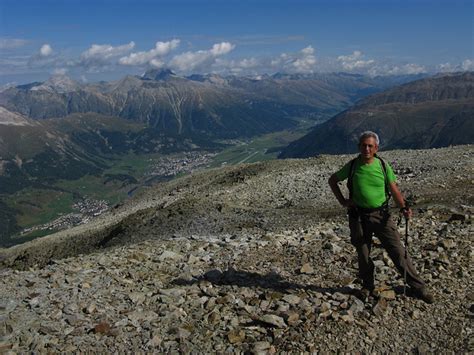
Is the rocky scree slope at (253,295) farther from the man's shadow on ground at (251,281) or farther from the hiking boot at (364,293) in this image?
the hiking boot at (364,293)

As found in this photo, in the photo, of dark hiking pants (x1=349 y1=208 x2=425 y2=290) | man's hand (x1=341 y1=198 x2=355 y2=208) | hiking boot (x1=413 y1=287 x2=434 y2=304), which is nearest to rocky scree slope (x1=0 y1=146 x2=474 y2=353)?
hiking boot (x1=413 y1=287 x2=434 y2=304)

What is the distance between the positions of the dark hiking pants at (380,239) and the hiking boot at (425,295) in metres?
0.09

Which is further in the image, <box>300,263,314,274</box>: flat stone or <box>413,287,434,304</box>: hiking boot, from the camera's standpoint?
<box>300,263,314,274</box>: flat stone

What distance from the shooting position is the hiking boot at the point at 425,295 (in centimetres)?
1095

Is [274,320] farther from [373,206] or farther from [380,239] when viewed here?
[373,206]

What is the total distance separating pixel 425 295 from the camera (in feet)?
36.0

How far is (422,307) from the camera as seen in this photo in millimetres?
10859

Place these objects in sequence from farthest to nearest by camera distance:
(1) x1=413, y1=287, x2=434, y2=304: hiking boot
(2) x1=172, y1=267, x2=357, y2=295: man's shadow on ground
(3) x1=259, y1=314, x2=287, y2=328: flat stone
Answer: (2) x1=172, y1=267, x2=357, y2=295: man's shadow on ground → (1) x1=413, y1=287, x2=434, y2=304: hiking boot → (3) x1=259, y1=314, x2=287, y2=328: flat stone

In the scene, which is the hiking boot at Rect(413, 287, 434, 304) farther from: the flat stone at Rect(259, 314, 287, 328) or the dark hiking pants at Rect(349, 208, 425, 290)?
the flat stone at Rect(259, 314, 287, 328)

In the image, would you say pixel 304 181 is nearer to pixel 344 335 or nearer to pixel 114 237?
pixel 114 237

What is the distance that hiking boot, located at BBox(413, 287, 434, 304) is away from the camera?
10.9 meters

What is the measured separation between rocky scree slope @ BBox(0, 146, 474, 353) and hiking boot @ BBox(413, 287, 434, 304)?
161 millimetres

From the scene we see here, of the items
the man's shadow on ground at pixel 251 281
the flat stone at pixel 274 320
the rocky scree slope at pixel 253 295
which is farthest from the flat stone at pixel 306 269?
the flat stone at pixel 274 320

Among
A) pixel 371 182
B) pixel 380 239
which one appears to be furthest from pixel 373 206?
pixel 380 239
